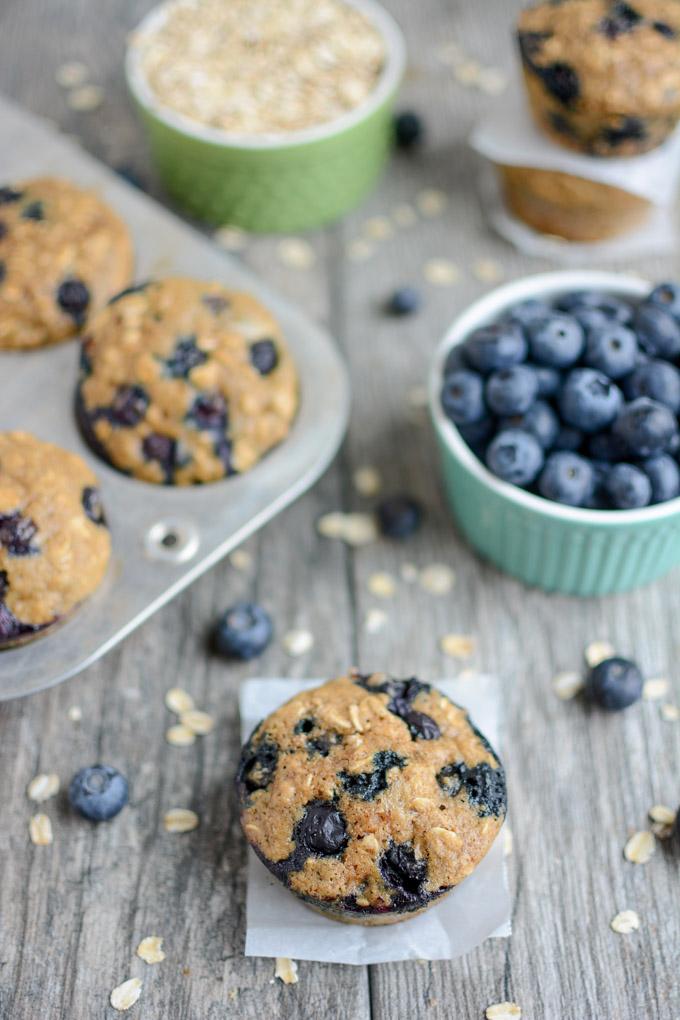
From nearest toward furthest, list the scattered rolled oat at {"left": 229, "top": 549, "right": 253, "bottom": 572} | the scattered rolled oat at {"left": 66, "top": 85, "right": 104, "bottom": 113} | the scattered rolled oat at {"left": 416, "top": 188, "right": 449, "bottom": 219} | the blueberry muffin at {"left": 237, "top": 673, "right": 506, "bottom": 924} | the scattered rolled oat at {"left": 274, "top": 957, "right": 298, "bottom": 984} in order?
the blueberry muffin at {"left": 237, "top": 673, "right": 506, "bottom": 924} < the scattered rolled oat at {"left": 274, "top": 957, "right": 298, "bottom": 984} < the scattered rolled oat at {"left": 229, "top": 549, "right": 253, "bottom": 572} < the scattered rolled oat at {"left": 416, "top": 188, "right": 449, "bottom": 219} < the scattered rolled oat at {"left": 66, "top": 85, "right": 104, "bottom": 113}

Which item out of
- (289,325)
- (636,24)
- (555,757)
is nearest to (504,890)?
(555,757)

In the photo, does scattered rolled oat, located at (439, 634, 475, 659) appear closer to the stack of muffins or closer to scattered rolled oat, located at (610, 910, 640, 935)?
scattered rolled oat, located at (610, 910, 640, 935)

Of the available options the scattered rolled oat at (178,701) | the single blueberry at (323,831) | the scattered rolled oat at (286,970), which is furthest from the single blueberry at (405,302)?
the scattered rolled oat at (286,970)

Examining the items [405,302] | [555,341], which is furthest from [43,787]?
[405,302]

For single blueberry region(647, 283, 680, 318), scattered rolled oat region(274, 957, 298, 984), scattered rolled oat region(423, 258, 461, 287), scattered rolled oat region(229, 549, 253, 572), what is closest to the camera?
scattered rolled oat region(274, 957, 298, 984)

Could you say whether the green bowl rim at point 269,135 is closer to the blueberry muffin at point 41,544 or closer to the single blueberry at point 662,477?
the blueberry muffin at point 41,544

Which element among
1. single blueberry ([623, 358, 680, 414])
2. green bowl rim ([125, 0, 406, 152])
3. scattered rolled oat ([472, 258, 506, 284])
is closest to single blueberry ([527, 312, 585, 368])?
single blueberry ([623, 358, 680, 414])
